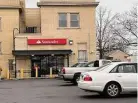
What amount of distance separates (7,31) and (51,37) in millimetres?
4914

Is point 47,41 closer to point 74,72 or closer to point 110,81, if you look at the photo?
point 74,72

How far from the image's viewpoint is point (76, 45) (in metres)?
43.8

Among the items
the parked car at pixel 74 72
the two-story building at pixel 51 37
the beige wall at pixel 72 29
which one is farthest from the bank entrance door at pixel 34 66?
the parked car at pixel 74 72

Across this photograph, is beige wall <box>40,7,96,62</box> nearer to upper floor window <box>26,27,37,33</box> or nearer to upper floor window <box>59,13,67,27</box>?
upper floor window <box>59,13,67,27</box>

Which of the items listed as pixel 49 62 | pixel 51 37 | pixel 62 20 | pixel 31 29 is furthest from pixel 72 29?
pixel 31 29

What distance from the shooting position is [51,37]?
4344 cm

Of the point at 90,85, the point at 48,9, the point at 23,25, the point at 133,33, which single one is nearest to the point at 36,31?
the point at 23,25

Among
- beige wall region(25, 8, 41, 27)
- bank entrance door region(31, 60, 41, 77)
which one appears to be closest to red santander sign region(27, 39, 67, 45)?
bank entrance door region(31, 60, 41, 77)

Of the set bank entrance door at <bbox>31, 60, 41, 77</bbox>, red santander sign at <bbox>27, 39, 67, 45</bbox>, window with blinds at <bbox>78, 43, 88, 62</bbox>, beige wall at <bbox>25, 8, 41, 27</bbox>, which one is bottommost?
bank entrance door at <bbox>31, 60, 41, 77</bbox>

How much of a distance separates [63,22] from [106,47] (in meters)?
28.9

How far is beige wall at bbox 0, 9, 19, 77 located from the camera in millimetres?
43344

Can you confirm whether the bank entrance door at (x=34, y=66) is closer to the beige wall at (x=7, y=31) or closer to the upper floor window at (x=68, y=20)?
the beige wall at (x=7, y=31)

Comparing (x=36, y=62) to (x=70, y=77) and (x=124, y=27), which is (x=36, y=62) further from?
(x=124, y=27)

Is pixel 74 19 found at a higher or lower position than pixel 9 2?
lower
